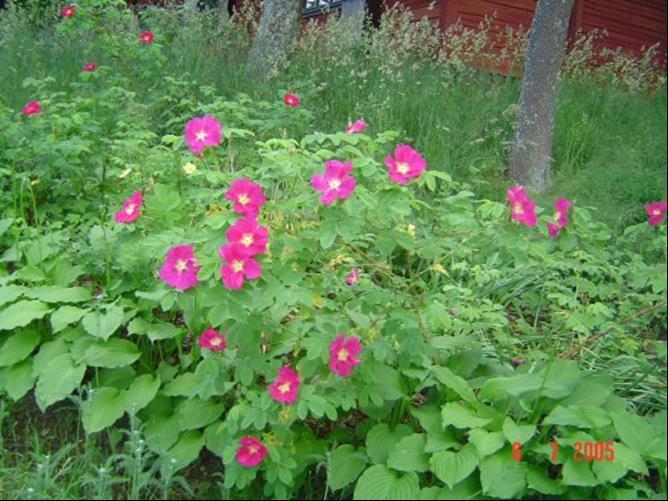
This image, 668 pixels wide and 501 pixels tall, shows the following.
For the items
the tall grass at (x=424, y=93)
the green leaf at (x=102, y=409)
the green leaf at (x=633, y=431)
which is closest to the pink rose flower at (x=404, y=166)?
the green leaf at (x=633, y=431)

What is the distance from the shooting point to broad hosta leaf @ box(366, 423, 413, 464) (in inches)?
78.3

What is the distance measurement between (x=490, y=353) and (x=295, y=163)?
949mm

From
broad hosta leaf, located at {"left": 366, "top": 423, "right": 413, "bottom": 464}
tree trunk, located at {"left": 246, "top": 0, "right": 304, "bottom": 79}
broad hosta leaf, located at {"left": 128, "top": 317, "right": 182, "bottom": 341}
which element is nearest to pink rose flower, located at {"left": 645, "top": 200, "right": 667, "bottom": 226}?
broad hosta leaf, located at {"left": 366, "top": 423, "right": 413, "bottom": 464}

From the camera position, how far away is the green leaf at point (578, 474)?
5.71 feet

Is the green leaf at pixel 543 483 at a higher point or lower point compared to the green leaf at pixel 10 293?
lower

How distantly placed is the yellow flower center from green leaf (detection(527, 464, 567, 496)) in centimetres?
80

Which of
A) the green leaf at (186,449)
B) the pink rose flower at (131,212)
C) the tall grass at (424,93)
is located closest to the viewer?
the green leaf at (186,449)

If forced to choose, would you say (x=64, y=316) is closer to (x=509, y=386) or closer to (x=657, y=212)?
(x=509, y=386)

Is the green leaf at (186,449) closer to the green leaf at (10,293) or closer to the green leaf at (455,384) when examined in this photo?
the green leaf at (455,384)

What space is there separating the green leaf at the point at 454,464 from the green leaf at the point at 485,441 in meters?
0.03

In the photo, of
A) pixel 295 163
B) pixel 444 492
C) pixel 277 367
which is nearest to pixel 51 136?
pixel 295 163

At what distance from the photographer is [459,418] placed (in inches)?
75.4

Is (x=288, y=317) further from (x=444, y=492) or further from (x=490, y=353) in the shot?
(x=444, y=492)

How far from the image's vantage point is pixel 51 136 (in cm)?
335
